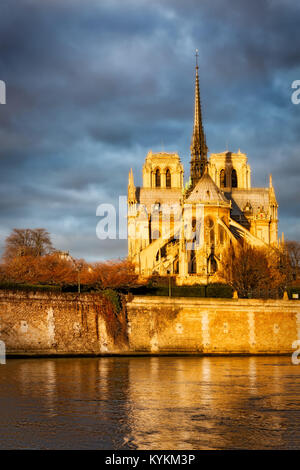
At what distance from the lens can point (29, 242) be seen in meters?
78.4

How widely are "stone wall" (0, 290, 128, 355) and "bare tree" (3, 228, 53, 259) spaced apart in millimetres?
34711

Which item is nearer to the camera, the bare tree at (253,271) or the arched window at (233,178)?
the bare tree at (253,271)

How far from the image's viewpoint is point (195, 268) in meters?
69.1

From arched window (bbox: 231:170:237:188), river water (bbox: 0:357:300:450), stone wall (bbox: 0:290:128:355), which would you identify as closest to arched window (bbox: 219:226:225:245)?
arched window (bbox: 231:170:237:188)

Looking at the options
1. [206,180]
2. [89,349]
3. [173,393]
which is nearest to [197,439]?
[173,393]

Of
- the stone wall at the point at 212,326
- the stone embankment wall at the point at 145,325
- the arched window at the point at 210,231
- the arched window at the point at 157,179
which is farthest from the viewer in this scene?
the arched window at the point at 157,179

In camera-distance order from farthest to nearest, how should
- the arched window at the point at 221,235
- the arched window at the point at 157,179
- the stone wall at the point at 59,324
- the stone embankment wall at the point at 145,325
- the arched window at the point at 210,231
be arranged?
the arched window at the point at 157,179, the arched window at the point at 221,235, the arched window at the point at 210,231, the stone embankment wall at the point at 145,325, the stone wall at the point at 59,324

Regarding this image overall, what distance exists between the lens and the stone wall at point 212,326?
42844 mm

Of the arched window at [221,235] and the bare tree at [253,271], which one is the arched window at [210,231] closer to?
the arched window at [221,235]

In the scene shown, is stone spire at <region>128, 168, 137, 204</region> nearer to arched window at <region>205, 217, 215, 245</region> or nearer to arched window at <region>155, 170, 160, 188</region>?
arched window at <region>155, 170, 160, 188</region>

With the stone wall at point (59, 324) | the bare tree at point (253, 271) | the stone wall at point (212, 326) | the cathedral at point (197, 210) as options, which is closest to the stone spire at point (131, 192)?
the cathedral at point (197, 210)

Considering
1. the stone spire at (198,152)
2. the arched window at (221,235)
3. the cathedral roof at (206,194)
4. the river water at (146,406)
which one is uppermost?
the stone spire at (198,152)

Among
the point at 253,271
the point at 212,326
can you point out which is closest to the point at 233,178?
the point at 253,271
